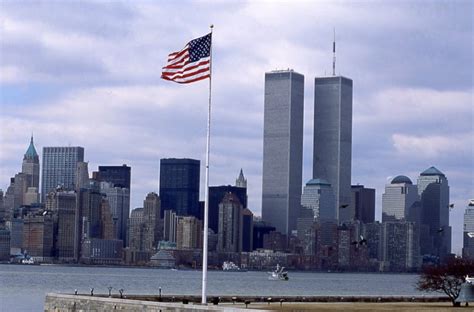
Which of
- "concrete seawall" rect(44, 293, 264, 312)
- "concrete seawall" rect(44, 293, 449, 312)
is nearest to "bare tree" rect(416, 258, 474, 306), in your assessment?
"concrete seawall" rect(44, 293, 449, 312)

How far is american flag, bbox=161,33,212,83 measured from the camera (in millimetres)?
47406

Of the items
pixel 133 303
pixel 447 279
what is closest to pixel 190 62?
pixel 133 303

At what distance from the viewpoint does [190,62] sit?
47.8 meters

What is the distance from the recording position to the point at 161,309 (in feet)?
154

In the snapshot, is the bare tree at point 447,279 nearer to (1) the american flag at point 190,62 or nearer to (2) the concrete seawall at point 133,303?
(2) the concrete seawall at point 133,303

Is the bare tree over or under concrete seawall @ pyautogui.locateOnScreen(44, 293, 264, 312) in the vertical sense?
over

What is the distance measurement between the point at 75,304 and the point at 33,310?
2697 centimetres

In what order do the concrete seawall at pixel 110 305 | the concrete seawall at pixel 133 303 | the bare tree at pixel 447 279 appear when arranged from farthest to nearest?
the bare tree at pixel 447 279, the concrete seawall at pixel 133 303, the concrete seawall at pixel 110 305

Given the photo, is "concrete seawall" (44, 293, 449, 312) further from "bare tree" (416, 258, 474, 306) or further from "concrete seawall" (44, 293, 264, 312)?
"bare tree" (416, 258, 474, 306)

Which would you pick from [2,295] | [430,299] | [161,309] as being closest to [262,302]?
[430,299]

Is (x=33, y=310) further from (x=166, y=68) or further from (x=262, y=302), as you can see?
(x=166, y=68)

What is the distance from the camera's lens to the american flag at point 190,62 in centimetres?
4741

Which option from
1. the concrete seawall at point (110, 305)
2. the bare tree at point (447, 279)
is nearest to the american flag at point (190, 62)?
the concrete seawall at point (110, 305)

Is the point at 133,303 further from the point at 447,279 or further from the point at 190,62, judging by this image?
the point at 447,279
